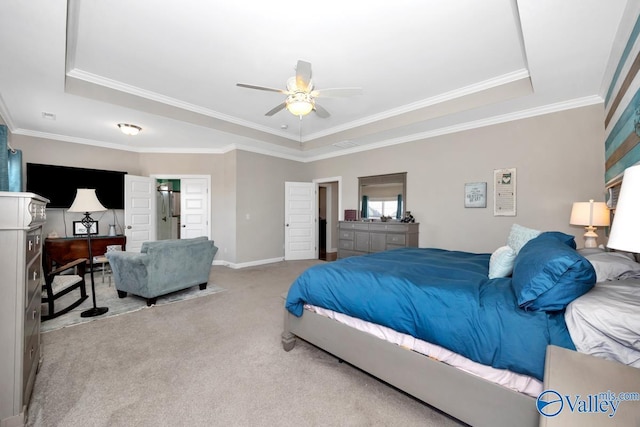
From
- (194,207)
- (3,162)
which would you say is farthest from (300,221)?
(3,162)

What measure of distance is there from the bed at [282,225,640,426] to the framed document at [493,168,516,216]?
1805 millimetres

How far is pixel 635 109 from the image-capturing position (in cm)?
191

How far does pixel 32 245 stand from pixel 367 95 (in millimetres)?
3723

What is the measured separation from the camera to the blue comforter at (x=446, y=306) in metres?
1.25

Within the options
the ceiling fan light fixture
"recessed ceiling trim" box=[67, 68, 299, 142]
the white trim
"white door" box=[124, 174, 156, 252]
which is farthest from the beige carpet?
the white trim

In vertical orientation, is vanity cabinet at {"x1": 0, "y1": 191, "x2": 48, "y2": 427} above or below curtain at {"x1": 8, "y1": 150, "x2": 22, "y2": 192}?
below

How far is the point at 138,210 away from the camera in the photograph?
5.42 m

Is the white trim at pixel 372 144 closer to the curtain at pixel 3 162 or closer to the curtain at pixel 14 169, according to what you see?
the curtain at pixel 14 169

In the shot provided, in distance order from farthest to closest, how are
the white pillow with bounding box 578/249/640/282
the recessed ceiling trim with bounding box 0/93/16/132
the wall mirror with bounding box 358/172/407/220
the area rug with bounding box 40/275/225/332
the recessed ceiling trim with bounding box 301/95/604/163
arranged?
the wall mirror with bounding box 358/172/407/220
the recessed ceiling trim with bounding box 0/93/16/132
the recessed ceiling trim with bounding box 301/95/604/163
the area rug with bounding box 40/275/225/332
the white pillow with bounding box 578/249/640/282

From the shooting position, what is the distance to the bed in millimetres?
1247

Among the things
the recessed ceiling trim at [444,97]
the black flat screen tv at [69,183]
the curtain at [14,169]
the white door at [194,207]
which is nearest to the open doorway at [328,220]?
the recessed ceiling trim at [444,97]

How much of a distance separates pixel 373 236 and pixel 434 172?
157 cm

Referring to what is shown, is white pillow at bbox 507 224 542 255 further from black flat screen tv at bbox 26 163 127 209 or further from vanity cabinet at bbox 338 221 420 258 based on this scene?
black flat screen tv at bbox 26 163 127 209

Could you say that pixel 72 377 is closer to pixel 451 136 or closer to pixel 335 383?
pixel 335 383
